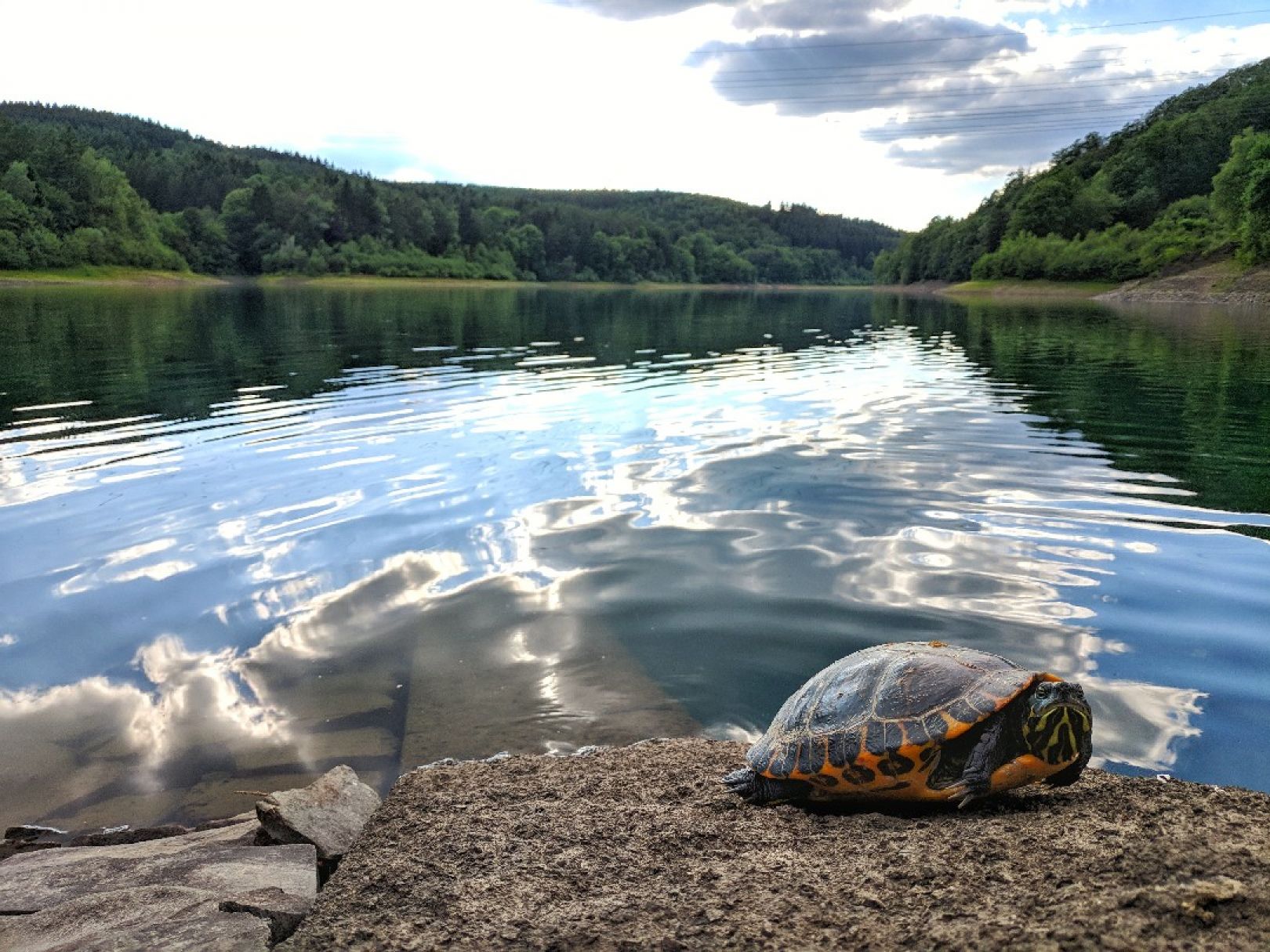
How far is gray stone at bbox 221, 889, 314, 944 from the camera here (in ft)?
15.0

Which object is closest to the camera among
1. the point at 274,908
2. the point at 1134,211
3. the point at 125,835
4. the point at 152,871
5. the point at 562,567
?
the point at 274,908

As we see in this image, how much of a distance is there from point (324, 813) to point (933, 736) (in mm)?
4112

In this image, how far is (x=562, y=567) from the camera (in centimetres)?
1247

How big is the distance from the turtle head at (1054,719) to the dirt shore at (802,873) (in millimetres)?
352

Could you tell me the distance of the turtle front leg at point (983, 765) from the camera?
205 inches

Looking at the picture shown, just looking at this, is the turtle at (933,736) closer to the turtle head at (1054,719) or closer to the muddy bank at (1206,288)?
the turtle head at (1054,719)

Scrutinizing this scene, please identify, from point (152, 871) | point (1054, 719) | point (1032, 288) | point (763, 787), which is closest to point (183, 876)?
point (152, 871)

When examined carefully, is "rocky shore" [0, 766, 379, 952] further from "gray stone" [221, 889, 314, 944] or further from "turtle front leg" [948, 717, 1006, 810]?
"turtle front leg" [948, 717, 1006, 810]

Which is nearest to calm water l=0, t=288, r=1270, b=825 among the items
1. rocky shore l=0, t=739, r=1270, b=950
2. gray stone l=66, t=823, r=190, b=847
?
gray stone l=66, t=823, r=190, b=847

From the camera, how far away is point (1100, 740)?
7477 mm

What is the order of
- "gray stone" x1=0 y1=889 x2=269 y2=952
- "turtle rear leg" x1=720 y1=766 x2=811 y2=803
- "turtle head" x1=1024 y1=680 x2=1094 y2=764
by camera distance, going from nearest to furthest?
"gray stone" x1=0 y1=889 x2=269 y2=952 → "turtle head" x1=1024 y1=680 x2=1094 y2=764 → "turtle rear leg" x1=720 y1=766 x2=811 y2=803

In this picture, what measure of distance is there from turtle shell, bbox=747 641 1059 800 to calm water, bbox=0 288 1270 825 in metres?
2.48

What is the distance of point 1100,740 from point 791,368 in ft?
101

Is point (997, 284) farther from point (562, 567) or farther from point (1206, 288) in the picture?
point (562, 567)
